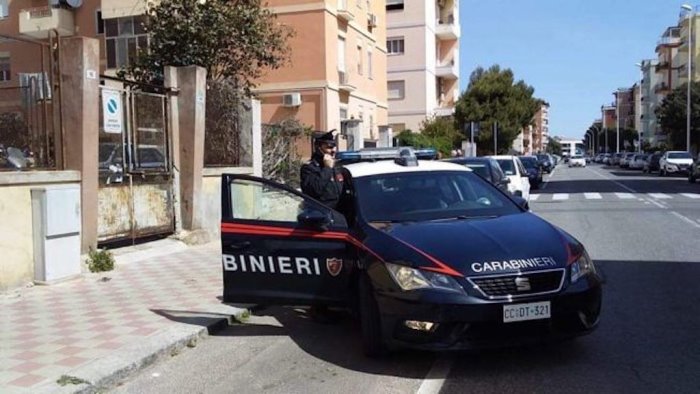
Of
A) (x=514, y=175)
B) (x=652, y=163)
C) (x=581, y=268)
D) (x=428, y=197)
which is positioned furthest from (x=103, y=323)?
(x=652, y=163)

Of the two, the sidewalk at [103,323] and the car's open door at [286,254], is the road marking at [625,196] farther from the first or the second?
the car's open door at [286,254]

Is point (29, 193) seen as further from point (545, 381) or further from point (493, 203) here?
point (545, 381)

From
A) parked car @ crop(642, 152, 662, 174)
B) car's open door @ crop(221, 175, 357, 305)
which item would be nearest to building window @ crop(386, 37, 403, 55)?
parked car @ crop(642, 152, 662, 174)

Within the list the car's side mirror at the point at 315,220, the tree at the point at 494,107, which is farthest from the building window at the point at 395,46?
the car's side mirror at the point at 315,220

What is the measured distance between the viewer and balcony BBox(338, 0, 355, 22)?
30172 mm

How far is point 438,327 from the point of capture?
5.11 meters

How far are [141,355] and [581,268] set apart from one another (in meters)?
3.57

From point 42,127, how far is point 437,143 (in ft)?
103

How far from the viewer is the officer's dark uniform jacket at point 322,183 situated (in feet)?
24.8

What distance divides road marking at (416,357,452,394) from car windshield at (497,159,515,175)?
15.3 metres

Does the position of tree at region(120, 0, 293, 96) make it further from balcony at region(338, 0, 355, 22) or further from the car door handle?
the car door handle

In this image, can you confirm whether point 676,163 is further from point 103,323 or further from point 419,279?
point 419,279

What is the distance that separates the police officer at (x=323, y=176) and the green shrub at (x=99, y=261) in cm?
373

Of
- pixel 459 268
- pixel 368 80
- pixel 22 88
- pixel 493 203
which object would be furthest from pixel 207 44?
pixel 368 80
